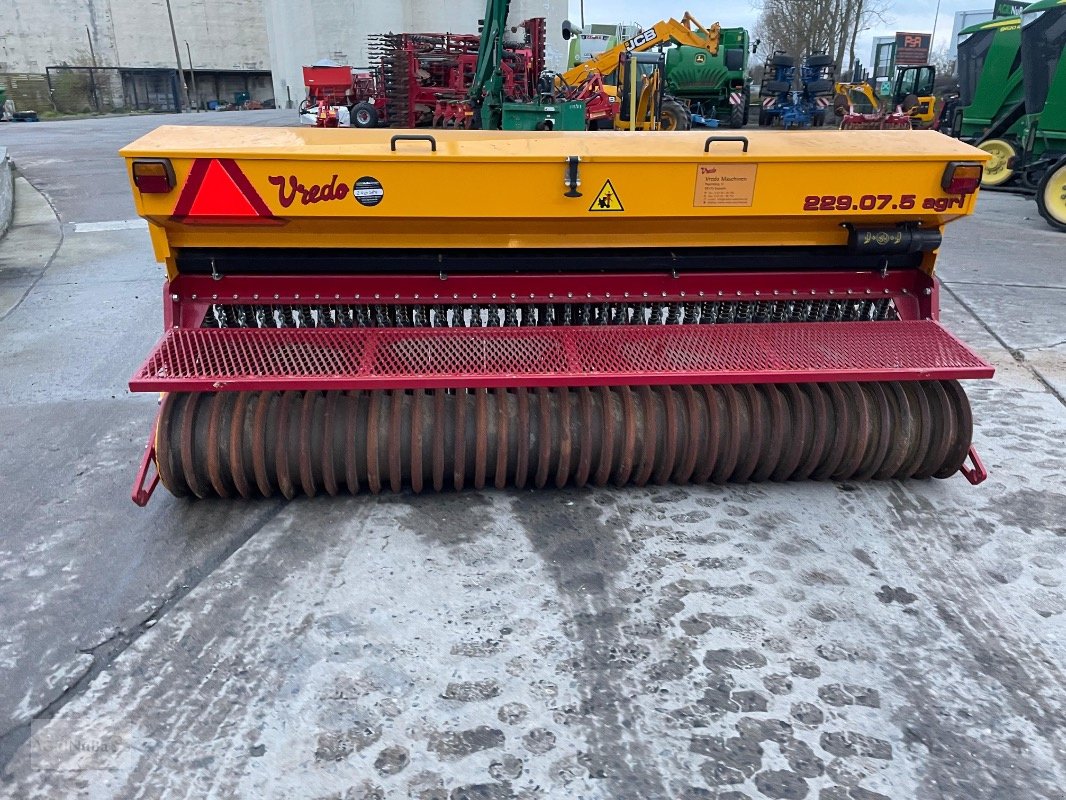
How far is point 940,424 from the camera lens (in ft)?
10.6

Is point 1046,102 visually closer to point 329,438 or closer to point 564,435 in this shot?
point 564,435

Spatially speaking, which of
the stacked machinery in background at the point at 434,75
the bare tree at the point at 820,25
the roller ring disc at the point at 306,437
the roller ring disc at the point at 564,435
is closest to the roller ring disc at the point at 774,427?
the roller ring disc at the point at 564,435

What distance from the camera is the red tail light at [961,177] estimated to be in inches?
115

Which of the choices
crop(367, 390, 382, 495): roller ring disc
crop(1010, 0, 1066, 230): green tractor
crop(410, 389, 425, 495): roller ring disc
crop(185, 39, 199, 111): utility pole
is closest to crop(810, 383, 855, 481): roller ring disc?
crop(410, 389, 425, 495): roller ring disc

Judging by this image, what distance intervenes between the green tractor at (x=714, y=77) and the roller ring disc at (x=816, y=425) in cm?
2043

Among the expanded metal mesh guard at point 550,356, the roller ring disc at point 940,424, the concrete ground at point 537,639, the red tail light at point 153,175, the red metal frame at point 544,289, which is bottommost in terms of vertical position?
the concrete ground at point 537,639

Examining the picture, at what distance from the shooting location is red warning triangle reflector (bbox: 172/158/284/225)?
273 centimetres

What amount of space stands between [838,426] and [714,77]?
21.7 m

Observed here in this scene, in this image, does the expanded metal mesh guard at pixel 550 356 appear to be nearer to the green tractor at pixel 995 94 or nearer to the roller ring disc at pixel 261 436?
the roller ring disc at pixel 261 436

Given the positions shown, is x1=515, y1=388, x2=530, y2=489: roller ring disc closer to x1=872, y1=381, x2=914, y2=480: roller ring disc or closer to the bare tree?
x1=872, y1=381, x2=914, y2=480: roller ring disc

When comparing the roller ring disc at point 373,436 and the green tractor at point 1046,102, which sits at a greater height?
the green tractor at point 1046,102

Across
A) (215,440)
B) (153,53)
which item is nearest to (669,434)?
(215,440)

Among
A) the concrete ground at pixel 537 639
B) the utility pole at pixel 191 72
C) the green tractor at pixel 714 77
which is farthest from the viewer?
the utility pole at pixel 191 72

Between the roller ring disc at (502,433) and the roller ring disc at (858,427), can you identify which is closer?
the roller ring disc at (502,433)
